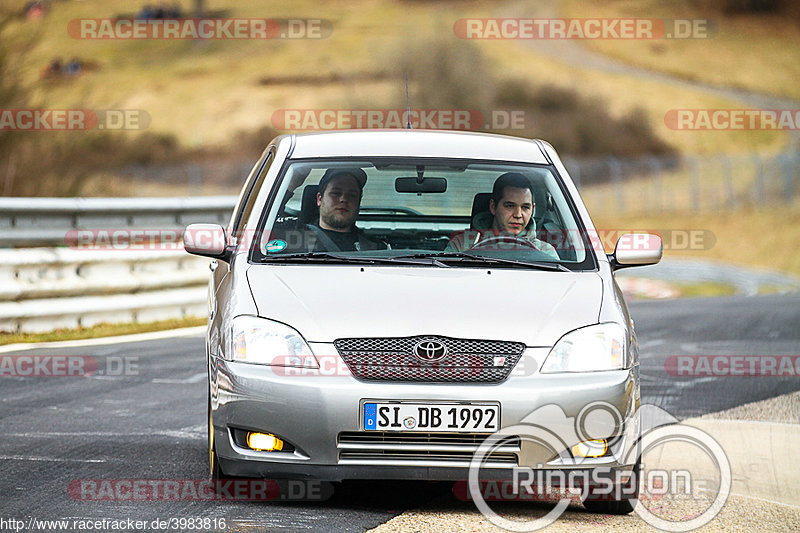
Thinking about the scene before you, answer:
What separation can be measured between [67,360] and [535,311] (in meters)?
6.30

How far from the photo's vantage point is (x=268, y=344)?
6.11m

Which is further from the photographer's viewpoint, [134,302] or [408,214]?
[134,302]

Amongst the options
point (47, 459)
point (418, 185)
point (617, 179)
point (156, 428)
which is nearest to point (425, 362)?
point (418, 185)

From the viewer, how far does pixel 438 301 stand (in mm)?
6266

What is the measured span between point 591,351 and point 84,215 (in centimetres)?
876

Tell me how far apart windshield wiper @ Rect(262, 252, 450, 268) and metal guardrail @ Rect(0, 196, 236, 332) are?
246 inches

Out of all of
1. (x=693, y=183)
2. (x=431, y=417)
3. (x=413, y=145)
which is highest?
(x=693, y=183)

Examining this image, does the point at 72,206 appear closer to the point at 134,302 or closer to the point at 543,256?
the point at 134,302

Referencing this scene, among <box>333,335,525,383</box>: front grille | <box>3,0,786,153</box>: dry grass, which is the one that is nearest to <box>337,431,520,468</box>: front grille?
<box>333,335,525,383</box>: front grille

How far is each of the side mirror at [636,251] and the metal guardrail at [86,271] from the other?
6963mm

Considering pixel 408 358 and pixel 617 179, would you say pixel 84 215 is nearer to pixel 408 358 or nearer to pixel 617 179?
pixel 408 358

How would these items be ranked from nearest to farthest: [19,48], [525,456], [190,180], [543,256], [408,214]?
[525,456]
[543,256]
[408,214]
[19,48]
[190,180]

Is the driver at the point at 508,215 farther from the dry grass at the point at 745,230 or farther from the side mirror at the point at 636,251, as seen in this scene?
the dry grass at the point at 745,230

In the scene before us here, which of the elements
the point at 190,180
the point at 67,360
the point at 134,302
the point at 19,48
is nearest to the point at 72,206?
the point at 134,302
